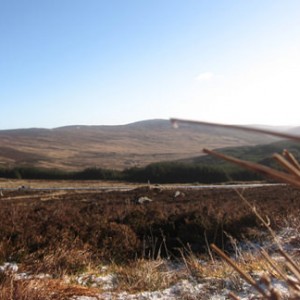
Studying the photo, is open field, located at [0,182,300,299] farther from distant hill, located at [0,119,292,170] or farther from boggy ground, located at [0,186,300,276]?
distant hill, located at [0,119,292,170]

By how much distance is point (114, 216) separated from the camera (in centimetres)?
1005

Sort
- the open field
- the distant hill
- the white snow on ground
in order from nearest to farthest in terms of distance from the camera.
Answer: the white snow on ground, the open field, the distant hill

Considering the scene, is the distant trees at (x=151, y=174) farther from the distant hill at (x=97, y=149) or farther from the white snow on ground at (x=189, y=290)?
the white snow on ground at (x=189, y=290)

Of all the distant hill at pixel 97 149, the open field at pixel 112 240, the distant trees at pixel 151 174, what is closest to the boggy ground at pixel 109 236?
the open field at pixel 112 240

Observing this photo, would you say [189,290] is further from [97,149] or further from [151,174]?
[97,149]

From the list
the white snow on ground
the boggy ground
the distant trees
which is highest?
the white snow on ground

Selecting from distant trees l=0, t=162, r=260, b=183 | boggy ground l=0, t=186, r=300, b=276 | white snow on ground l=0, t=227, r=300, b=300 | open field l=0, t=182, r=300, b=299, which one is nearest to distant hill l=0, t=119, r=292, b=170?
distant trees l=0, t=162, r=260, b=183

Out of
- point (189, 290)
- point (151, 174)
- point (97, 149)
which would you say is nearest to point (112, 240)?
point (189, 290)

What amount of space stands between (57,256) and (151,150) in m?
160

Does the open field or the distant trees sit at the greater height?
the open field

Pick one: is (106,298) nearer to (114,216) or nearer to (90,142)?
(114,216)

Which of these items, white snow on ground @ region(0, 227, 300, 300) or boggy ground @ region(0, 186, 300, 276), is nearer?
white snow on ground @ region(0, 227, 300, 300)

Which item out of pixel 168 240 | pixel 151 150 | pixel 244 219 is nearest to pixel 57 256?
pixel 168 240

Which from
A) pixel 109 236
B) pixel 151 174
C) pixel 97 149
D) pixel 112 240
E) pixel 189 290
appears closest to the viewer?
pixel 189 290
